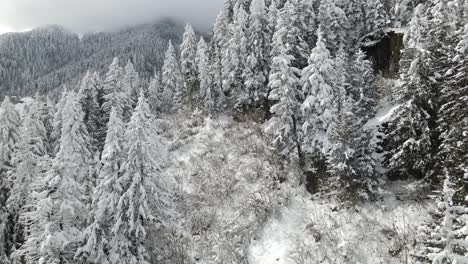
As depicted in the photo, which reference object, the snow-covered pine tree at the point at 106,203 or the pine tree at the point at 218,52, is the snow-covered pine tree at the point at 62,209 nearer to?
the snow-covered pine tree at the point at 106,203

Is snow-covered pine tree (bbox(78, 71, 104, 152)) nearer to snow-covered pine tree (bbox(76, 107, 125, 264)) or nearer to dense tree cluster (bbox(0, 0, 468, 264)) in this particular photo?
dense tree cluster (bbox(0, 0, 468, 264))

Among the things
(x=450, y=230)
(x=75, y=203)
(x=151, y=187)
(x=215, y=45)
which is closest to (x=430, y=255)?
(x=450, y=230)

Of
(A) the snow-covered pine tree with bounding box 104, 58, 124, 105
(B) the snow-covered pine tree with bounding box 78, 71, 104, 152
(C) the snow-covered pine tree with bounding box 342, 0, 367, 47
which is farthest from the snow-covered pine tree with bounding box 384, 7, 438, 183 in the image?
(A) the snow-covered pine tree with bounding box 104, 58, 124, 105

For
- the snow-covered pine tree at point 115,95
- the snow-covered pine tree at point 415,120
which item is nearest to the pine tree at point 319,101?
the snow-covered pine tree at point 415,120

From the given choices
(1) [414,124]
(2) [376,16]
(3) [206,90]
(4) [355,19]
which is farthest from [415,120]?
(3) [206,90]

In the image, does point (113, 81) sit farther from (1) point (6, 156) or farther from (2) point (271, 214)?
(2) point (271, 214)

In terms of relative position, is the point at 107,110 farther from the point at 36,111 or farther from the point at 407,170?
the point at 407,170
